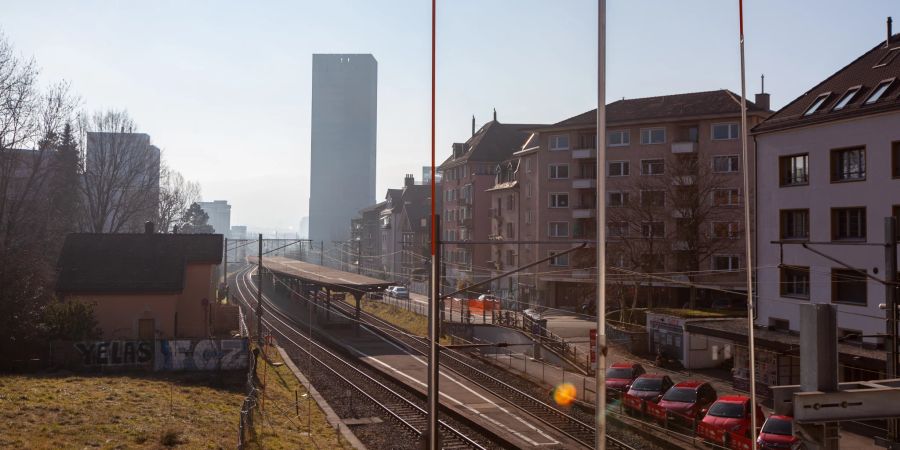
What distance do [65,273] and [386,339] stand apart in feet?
66.3

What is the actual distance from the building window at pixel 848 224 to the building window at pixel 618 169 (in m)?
30.9

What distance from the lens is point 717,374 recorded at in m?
38.2

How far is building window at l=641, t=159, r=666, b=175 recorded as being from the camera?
62709 millimetres

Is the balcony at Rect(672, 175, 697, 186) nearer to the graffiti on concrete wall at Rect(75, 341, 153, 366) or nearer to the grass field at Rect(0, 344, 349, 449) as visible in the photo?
the grass field at Rect(0, 344, 349, 449)

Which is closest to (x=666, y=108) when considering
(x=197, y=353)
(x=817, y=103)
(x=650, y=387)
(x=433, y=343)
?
(x=817, y=103)

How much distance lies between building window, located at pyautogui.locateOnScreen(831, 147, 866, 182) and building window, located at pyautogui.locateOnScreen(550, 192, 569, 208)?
3621 cm

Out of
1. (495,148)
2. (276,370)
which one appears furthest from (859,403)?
(495,148)

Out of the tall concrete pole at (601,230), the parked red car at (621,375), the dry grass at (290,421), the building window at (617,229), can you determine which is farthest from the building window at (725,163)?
the tall concrete pole at (601,230)

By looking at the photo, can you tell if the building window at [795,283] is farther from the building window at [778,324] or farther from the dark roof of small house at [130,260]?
the dark roof of small house at [130,260]

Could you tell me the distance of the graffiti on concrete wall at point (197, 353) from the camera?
34.8 m

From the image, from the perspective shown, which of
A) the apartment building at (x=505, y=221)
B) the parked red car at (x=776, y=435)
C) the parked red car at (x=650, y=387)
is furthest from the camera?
the apartment building at (x=505, y=221)

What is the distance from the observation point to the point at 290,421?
26.9 m

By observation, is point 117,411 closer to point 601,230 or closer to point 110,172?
point 601,230

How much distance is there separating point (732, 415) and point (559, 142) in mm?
47292
